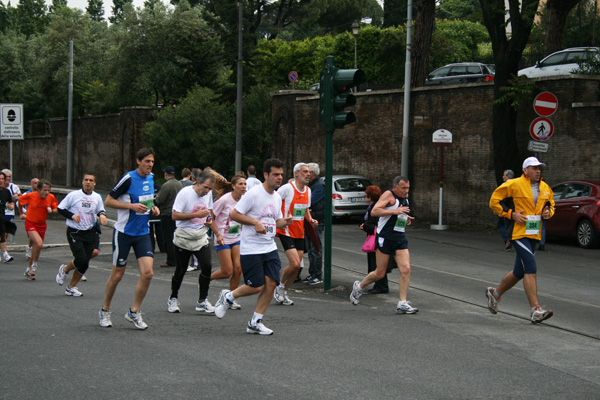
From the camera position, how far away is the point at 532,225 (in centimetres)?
919

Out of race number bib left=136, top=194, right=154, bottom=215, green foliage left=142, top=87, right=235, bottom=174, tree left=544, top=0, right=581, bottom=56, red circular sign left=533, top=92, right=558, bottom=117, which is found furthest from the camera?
green foliage left=142, top=87, right=235, bottom=174

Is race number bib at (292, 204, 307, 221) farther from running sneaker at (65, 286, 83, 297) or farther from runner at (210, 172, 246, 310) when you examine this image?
running sneaker at (65, 286, 83, 297)

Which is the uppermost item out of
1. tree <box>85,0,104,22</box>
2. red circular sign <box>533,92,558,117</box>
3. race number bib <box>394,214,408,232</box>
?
tree <box>85,0,104,22</box>

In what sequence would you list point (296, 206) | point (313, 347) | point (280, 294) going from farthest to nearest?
point (296, 206)
point (280, 294)
point (313, 347)

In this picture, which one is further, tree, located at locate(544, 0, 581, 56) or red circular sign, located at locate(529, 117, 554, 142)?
tree, located at locate(544, 0, 581, 56)

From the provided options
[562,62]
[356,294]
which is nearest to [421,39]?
[562,62]

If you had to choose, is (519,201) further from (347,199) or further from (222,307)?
(347,199)

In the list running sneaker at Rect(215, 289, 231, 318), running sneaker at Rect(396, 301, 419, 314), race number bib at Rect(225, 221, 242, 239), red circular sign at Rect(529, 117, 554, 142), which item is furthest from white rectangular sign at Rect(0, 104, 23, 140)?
running sneaker at Rect(396, 301, 419, 314)

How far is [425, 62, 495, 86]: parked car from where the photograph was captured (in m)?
30.2

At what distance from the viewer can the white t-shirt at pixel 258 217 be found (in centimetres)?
833

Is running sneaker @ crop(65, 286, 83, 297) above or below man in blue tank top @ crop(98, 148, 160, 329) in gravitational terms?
below

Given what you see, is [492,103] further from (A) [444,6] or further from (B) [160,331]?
(A) [444,6]

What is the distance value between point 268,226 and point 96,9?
4579 inches

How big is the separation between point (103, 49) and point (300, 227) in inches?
2081
